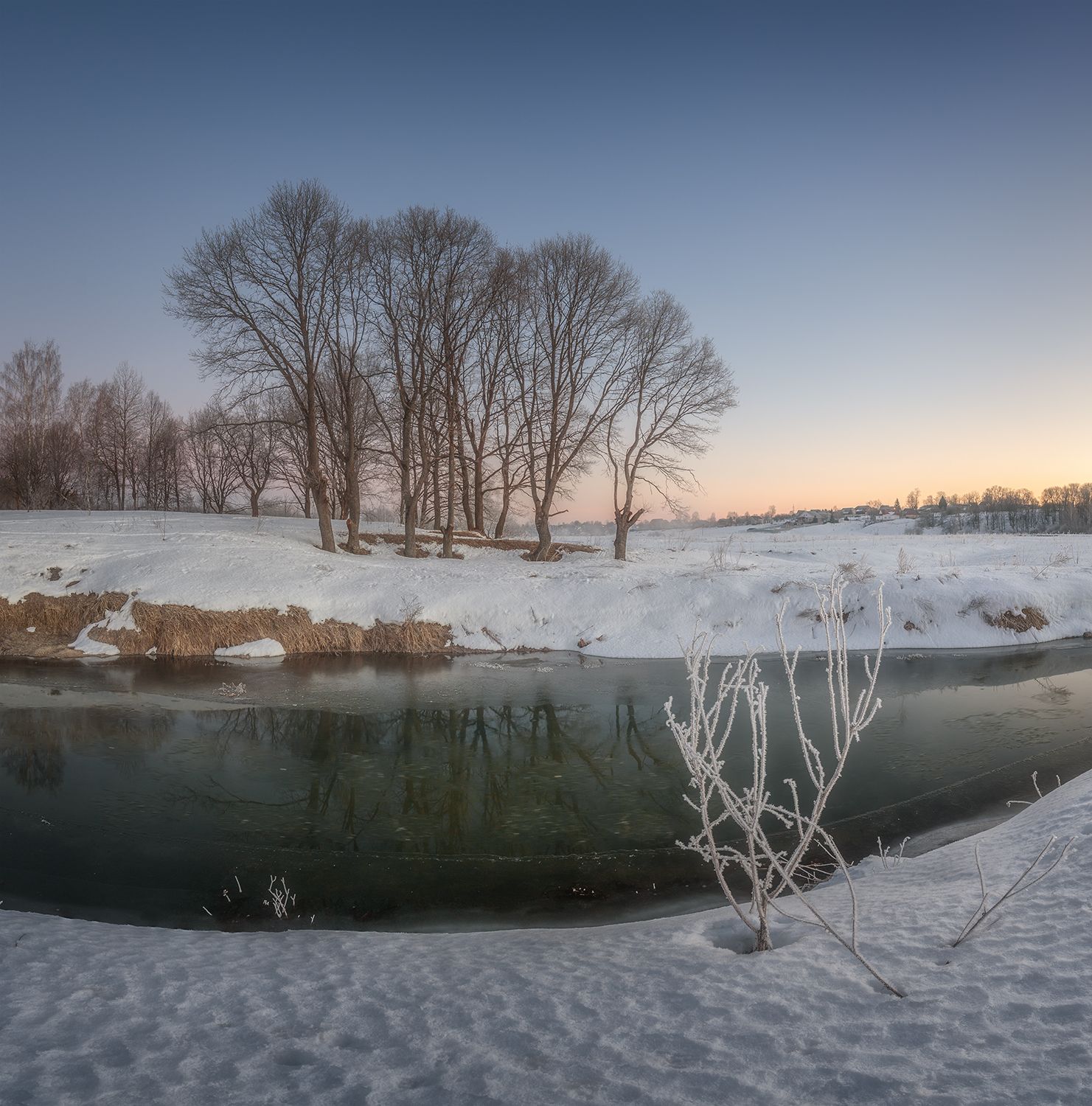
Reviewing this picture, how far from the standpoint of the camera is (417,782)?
7586mm

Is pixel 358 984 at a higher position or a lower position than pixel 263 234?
lower

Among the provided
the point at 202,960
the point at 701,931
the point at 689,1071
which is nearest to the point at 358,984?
the point at 202,960

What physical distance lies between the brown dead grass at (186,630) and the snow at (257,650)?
11 centimetres

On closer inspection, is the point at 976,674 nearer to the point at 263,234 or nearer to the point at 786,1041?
the point at 786,1041

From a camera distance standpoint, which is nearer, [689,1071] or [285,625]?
[689,1071]

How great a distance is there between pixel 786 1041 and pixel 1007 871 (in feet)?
7.61

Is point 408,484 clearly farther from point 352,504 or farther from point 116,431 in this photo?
point 116,431

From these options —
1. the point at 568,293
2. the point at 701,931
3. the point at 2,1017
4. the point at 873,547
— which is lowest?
the point at 701,931

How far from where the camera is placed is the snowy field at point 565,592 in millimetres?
15328

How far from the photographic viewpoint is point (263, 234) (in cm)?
1992

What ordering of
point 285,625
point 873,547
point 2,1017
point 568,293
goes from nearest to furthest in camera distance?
point 2,1017 → point 285,625 → point 568,293 → point 873,547

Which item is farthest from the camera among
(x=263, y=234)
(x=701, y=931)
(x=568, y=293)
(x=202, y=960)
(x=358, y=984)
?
(x=568, y=293)

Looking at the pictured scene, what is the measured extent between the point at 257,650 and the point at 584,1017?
44.2 feet

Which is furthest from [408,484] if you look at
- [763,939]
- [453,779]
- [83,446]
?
[83,446]
